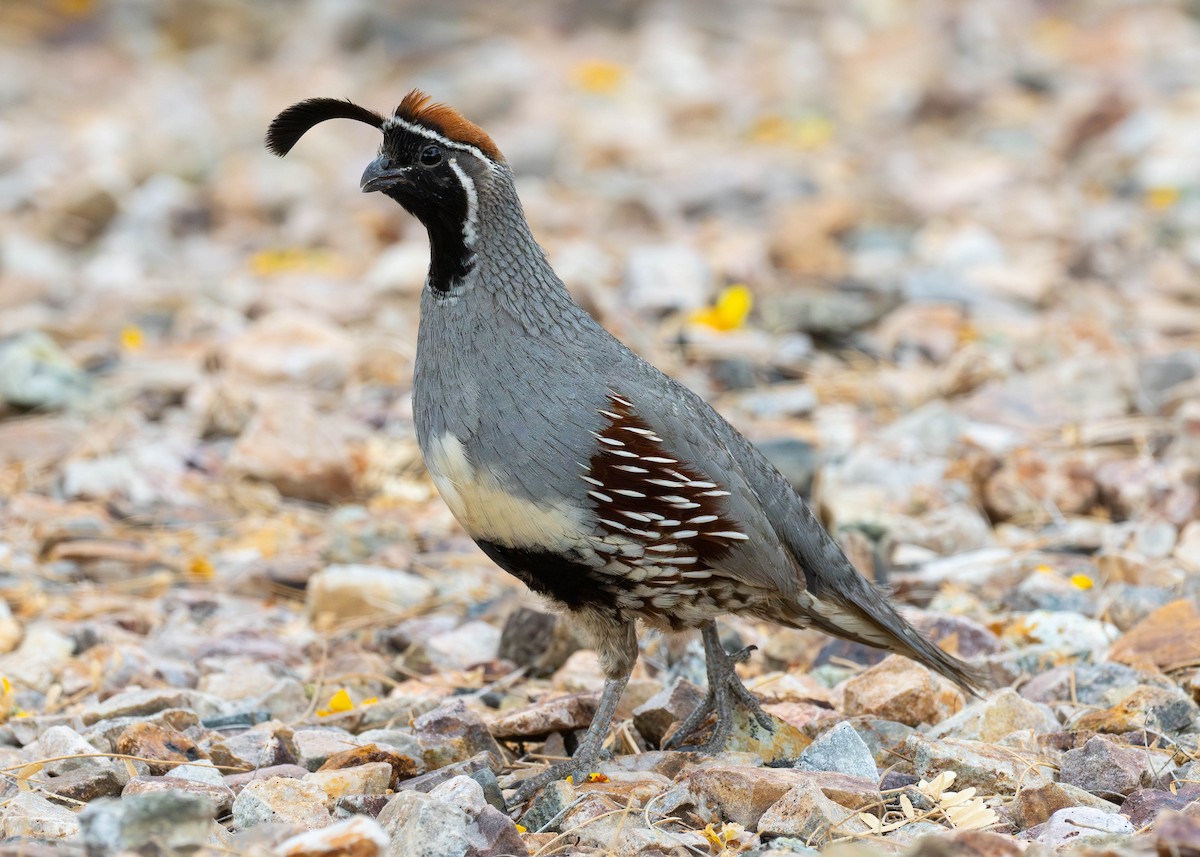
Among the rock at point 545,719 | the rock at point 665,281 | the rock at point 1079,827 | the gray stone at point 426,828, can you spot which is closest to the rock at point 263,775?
the gray stone at point 426,828

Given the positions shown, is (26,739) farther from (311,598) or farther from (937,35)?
(937,35)

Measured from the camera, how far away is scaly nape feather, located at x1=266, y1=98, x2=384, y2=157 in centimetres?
525

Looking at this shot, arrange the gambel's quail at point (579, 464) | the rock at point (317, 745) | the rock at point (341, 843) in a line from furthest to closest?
the rock at point (317, 745) → the gambel's quail at point (579, 464) → the rock at point (341, 843)

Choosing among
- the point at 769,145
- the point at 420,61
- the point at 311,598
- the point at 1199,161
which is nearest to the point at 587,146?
the point at 769,145

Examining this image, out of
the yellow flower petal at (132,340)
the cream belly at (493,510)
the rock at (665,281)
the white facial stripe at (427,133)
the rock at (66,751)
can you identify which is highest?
the white facial stripe at (427,133)

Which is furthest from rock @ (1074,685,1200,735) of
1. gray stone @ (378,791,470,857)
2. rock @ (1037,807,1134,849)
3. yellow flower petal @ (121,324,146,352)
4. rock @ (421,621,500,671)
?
yellow flower petal @ (121,324,146,352)

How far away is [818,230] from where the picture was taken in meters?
11.7

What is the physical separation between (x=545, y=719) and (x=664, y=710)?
0.43 m

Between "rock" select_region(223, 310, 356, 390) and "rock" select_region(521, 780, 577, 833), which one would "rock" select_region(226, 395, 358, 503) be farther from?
"rock" select_region(521, 780, 577, 833)

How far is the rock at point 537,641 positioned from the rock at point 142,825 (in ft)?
9.07

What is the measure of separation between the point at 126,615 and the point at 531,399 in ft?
9.07

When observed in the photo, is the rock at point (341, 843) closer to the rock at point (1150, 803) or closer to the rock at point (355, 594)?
the rock at point (1150, 803)

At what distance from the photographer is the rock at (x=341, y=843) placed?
11.4ft

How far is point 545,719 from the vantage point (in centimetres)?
524
